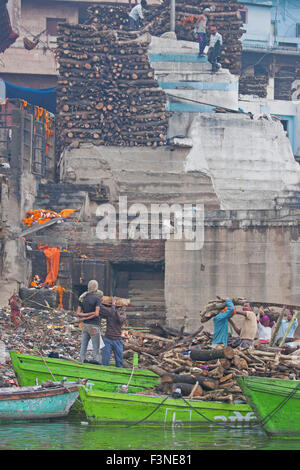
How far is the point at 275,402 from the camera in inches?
499

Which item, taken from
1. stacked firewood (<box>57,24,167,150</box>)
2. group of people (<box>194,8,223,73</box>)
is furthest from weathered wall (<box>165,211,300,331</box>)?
group of people (<box>194,8,223,73</box>)

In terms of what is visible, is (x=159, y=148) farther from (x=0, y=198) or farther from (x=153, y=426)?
(x=153, y=426)

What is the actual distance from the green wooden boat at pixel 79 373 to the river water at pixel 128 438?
0.81 m

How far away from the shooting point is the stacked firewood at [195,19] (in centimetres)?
3006

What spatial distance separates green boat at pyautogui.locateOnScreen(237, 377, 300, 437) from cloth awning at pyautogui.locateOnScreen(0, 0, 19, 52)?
1901cm

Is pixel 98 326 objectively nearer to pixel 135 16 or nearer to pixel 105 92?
pixel 105 92

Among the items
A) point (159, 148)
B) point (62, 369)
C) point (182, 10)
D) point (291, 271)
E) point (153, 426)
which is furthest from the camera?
point (182, 10)

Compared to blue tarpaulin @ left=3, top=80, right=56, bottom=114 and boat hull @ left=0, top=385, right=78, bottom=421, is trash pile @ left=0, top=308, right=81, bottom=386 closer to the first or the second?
boat hull @ left=0, top=385, right=78, bottom=421

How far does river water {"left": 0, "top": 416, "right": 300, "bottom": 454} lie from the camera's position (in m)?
11.4

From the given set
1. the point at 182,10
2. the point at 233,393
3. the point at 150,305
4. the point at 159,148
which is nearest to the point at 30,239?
the point at 150,305

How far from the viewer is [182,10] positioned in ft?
102

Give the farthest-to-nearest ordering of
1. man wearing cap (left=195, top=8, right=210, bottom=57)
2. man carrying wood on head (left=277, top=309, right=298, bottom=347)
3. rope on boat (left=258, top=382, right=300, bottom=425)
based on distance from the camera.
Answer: man wearing cap (left=195, top=8, right=210, bottom=57) < man carrying wood on head (left=277, top=309, right=298, bottom=347) < rope on boat (left=258, top=382, right=300, bottom=425)

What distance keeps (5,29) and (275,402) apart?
20.7m

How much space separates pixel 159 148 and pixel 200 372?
42.5 feet
